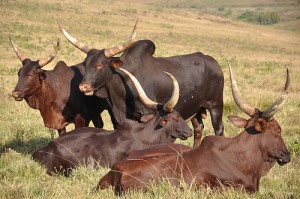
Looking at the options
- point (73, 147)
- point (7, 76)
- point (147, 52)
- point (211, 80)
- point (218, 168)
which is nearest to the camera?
point (218, 168)

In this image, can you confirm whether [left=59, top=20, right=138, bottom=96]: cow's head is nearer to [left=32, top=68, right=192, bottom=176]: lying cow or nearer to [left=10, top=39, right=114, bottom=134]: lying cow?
[left=10, top=39, right=114, bottom=134]: lying cow

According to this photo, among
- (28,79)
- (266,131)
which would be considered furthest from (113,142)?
(28,79)

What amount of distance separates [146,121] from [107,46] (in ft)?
112

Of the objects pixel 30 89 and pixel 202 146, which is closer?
pixel 202 146

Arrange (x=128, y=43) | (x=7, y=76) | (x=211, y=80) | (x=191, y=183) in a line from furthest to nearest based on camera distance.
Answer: (x=7, y=76), (x=211, y=80), (x=128, y=43), (x=191, y=183)

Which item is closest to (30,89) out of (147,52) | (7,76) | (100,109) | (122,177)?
(100,109)

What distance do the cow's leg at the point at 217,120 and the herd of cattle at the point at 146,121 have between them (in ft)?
0.06

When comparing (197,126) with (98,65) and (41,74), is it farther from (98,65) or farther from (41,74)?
(41,74)

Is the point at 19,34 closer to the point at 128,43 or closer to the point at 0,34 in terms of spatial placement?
the point at 0,34

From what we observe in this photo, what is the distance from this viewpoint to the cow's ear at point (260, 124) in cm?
623

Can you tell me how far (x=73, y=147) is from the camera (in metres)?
7.77

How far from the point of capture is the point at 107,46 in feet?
136

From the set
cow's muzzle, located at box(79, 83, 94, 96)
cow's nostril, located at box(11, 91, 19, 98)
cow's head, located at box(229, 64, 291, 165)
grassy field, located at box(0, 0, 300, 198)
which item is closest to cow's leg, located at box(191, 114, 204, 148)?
grassy field, located at box(0, 0, 300, 198)

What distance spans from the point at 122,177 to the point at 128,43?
11.7 feet
